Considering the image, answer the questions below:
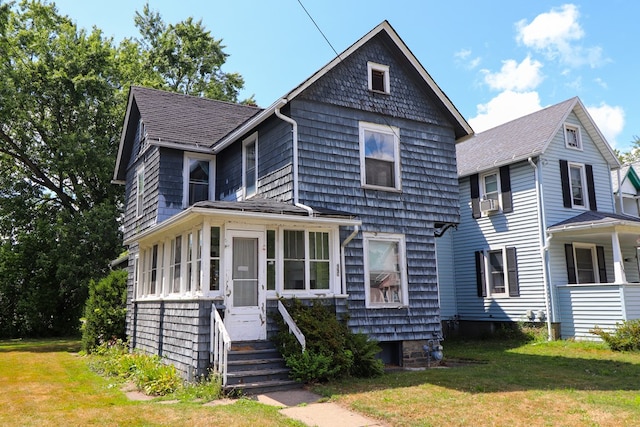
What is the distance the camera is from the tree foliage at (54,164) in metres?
22.8

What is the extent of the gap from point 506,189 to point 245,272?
11223 millimetres

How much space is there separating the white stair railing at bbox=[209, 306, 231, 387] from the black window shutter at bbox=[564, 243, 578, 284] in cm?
1235

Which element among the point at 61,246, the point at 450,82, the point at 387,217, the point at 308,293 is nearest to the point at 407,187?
the point at 387,217

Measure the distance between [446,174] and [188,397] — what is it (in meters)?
8.33

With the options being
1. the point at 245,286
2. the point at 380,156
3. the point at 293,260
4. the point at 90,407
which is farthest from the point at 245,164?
the point at 90,407

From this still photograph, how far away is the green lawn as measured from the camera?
681cm

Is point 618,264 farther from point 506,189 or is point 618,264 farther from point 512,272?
point 506,189

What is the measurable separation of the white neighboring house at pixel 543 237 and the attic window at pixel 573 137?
3 centimetres

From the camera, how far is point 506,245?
57.7ft

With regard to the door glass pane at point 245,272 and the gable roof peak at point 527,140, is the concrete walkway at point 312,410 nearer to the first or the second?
the door glass pane at point 245,272

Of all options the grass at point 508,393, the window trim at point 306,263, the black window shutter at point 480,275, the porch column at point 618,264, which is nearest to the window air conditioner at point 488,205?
the black window shutter at point 480,275

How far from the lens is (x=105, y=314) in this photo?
52.3ft

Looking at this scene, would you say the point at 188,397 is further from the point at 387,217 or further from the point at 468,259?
the point at 468,259

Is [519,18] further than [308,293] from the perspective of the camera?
Yes
